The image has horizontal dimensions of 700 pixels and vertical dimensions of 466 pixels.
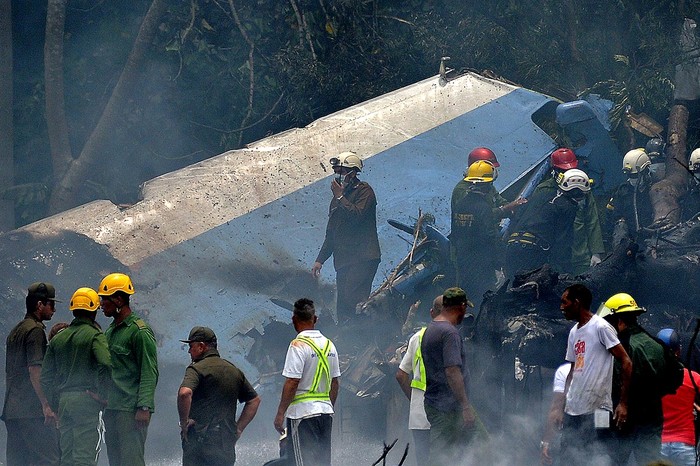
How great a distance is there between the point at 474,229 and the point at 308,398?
172 inches

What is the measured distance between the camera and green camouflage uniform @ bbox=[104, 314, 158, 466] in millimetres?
6152

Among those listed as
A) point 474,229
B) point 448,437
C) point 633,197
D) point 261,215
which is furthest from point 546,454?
point 633,197

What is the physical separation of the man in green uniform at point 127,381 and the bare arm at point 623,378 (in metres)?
2.60

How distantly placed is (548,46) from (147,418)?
880 cm

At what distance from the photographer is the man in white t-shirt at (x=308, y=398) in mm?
5938

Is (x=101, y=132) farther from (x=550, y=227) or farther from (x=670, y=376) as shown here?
(x=670, y=376)

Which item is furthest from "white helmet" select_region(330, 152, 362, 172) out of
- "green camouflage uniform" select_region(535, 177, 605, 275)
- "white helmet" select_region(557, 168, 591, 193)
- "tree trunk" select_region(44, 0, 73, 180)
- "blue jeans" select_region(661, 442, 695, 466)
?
"blue jeans" select_region(661, 442, 695, 466)

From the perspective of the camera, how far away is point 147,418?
6.17 meters

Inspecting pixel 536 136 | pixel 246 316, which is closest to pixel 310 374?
pixel 246 316

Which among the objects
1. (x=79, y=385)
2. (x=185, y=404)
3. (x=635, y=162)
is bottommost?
(x=635, y=162)

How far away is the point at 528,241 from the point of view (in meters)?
10.0

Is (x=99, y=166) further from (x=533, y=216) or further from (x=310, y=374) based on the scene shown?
(x=310, y=374)

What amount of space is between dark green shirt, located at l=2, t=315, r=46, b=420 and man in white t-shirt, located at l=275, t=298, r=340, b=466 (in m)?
1.75

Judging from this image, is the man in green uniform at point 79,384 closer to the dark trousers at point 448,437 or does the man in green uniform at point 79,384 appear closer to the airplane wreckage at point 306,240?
the dark trousers at point 448,437
